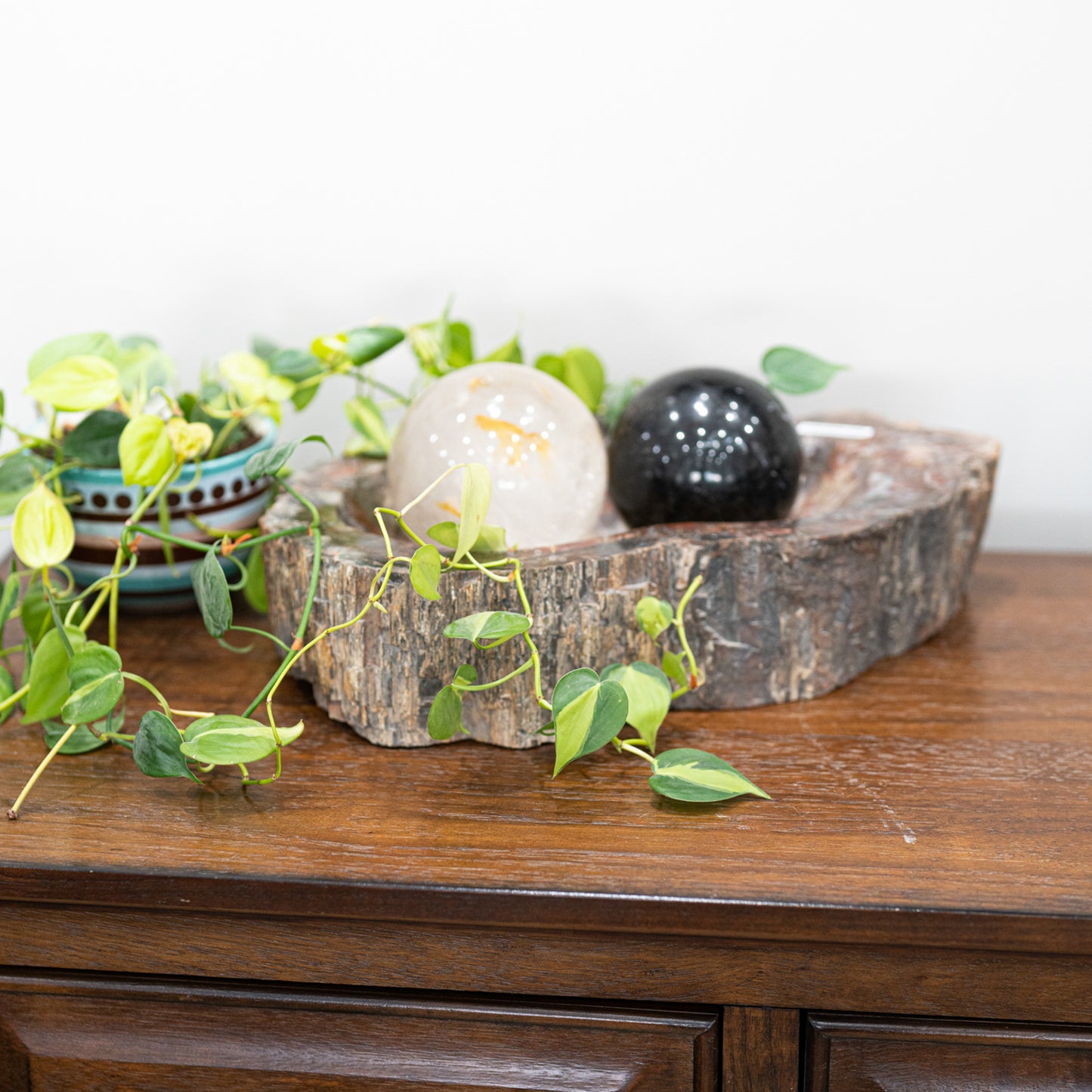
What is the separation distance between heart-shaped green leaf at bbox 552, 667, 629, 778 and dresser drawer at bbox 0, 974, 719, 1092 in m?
0.12

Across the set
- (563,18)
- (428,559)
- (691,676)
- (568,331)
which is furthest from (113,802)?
(563,18)

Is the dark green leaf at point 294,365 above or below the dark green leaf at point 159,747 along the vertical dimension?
above

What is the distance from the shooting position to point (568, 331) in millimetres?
962

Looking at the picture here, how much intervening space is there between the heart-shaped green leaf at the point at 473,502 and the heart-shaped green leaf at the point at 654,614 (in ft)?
0.34

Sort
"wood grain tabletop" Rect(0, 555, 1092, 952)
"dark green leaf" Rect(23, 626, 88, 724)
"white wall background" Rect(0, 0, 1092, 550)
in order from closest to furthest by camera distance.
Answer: "wood grain tabletop" Rect(0, 555, 1092, 952) < "dark green leaf" Rect(23, 626, 88, 724) < "white wall background" Rect(0, 0, 1092, 550)

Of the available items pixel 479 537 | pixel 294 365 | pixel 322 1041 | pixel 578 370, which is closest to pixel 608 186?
pixel 578 370

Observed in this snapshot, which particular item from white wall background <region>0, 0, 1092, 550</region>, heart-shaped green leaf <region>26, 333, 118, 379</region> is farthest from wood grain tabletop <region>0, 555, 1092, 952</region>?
white wall background <region>0, 0, 1092, 550</region>

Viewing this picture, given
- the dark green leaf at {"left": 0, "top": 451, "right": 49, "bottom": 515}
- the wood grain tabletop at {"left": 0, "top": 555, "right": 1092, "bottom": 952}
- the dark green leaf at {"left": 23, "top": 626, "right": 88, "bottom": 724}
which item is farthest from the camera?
the dark green leaf at {"left": 0, "top": 451, "right": 49, "bottom": 515}

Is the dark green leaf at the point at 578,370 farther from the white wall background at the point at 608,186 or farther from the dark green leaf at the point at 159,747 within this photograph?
the dark green leaf at the point at 159,747

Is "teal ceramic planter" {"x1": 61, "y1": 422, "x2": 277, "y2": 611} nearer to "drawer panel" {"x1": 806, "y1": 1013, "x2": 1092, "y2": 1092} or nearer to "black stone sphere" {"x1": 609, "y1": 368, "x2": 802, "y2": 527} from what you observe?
"black stone sphere" {"x1": 609, "y1": 368, "x2": 802, "y2": 527}

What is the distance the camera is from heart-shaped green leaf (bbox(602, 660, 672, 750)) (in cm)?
56

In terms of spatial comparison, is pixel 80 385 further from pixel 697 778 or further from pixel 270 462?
pixel 697 778

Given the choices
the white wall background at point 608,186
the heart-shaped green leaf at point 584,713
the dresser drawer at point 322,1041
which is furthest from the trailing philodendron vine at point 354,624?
the white wall background at point 608,186

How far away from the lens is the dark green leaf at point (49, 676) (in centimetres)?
58
